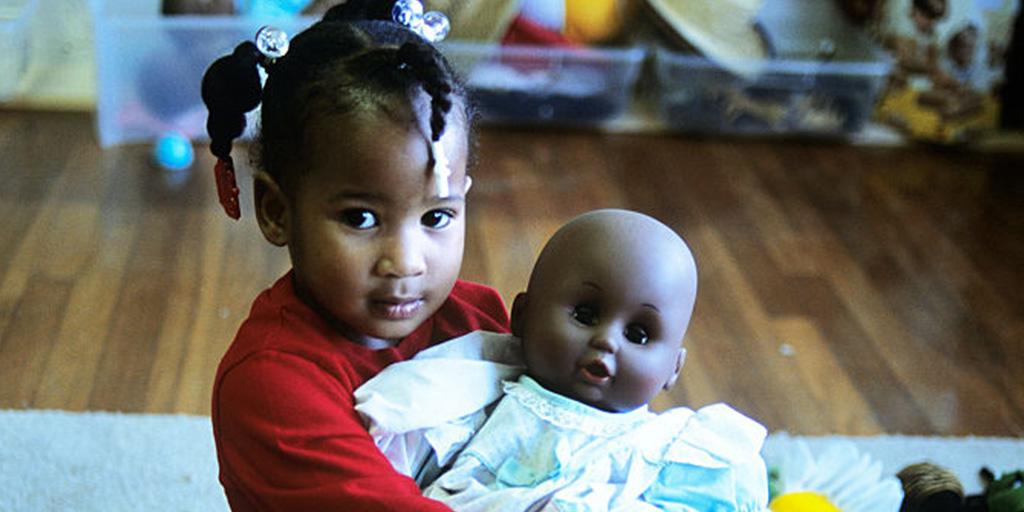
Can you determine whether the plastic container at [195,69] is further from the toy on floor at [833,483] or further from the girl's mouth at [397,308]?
the girl's mouth at [397,308]

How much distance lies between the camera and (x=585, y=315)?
0.96 metres

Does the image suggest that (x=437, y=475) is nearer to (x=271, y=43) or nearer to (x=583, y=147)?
(x=271, y=43)

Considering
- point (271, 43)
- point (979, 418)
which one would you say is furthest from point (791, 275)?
point (271, 43)

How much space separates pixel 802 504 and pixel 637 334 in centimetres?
50

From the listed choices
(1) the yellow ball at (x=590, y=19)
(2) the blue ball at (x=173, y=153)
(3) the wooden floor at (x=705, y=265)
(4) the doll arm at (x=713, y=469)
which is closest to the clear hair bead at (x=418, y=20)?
(4) the doll arm at (x=713, y=469)

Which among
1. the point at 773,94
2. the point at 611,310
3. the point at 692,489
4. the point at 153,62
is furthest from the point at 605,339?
the point at 773,94

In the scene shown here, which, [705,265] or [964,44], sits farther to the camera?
[964,44]

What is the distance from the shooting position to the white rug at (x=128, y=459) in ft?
4.94

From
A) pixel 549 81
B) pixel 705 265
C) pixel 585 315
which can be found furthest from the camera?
pixel 549 81

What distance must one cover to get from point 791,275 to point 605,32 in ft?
2.32

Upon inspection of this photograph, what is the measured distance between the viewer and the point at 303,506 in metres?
0.86

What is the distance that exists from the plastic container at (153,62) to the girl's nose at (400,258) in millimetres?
1473

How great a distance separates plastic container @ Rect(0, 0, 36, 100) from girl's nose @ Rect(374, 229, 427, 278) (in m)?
1.78

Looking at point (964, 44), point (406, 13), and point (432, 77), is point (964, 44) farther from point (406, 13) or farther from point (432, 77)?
point (432, 77)
